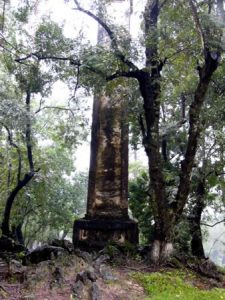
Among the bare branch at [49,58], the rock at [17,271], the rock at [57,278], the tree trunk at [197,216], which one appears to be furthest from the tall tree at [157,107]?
the tree trunk at [197,216]

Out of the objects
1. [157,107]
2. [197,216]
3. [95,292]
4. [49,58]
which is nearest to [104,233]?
[197,216]

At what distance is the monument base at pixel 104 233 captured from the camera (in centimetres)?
870

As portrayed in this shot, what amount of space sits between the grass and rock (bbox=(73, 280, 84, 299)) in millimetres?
967

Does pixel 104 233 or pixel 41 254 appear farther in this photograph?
pixel 104 233

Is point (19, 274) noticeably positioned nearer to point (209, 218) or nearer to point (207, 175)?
point (207, 175)

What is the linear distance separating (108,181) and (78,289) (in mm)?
4913

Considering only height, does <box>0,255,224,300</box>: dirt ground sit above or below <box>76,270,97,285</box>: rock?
below

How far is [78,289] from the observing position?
4602mm

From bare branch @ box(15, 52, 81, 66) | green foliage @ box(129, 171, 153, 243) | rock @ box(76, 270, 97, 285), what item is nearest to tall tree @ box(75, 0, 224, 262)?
bare branch @ box(15, 52, 81, 66)

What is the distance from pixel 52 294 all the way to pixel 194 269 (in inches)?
117

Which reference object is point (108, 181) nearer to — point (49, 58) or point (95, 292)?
point (49, 58)

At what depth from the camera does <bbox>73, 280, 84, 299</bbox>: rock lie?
178 inches

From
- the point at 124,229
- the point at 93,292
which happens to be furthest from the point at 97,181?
the point at 93,292

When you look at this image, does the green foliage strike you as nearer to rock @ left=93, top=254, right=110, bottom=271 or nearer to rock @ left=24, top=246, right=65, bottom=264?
rock @ left=93, top=254, right=110, bottom=271
